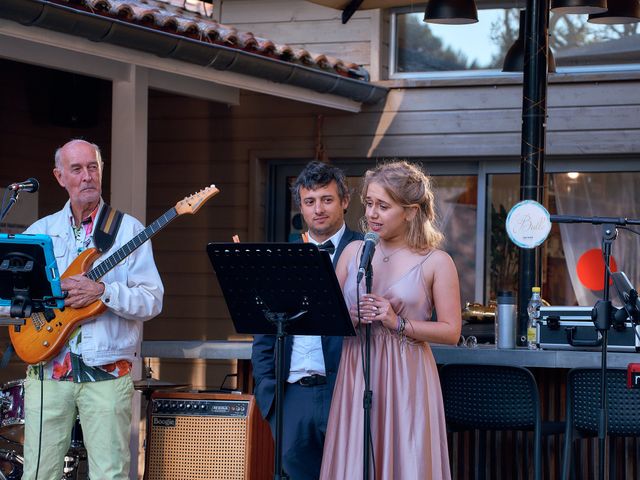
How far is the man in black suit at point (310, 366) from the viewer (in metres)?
4.30

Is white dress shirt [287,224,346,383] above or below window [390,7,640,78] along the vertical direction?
below

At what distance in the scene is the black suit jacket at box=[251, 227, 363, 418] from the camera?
4309 mm

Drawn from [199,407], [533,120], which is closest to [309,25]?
[533,120]

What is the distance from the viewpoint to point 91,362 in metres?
4.50

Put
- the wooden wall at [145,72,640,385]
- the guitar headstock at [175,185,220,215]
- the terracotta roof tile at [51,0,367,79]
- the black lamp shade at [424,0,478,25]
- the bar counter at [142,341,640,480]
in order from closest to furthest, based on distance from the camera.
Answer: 1. the guitar headstock at [175,185,220,215]
2. the bar counter at [142,341,640,480]
3. the terracotta roof tile at [51,0,367,79]
4. the black lamp shade at [424,0,478,25]
5. the wooden wall at [145,72,640,385]

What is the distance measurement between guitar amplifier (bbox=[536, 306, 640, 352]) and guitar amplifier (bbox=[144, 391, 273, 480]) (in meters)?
1.36

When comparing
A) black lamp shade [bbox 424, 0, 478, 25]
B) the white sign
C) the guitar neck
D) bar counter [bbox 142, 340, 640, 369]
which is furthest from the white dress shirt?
black lamp shade [bbox 424, 0, 478, 25]

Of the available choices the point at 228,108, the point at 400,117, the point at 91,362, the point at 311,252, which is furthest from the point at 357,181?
the point at 311,252

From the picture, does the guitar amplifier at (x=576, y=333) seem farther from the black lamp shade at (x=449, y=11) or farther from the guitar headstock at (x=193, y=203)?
the black lamp shade at (x=449, y=11)

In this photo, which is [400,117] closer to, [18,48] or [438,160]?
[438,160]

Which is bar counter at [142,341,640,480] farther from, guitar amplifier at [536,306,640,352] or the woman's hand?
the woman's hand

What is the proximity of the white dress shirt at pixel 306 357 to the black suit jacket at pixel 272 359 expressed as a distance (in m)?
0.02

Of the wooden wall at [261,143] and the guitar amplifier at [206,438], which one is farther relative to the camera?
the wooden wall at [261,143]

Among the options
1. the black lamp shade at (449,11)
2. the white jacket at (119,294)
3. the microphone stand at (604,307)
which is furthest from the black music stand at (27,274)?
the black lamp shade at (449,11)
